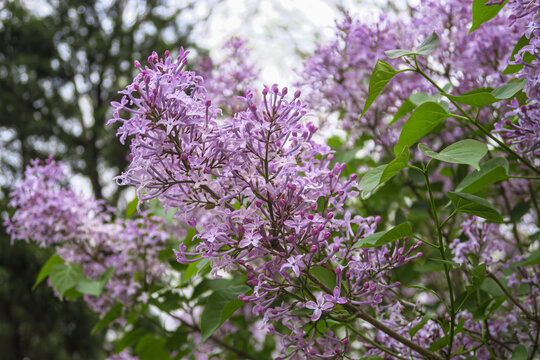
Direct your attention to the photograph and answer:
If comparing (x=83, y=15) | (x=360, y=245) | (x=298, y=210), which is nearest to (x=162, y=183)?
(x=298, y=210)

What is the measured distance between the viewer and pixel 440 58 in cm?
142

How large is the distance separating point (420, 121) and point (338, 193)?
0.19 m

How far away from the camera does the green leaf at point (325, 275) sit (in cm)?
78

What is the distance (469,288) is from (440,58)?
0.81 meters

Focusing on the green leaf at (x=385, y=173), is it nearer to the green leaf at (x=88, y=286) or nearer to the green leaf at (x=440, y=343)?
the green leaf at (x=440, y=343)

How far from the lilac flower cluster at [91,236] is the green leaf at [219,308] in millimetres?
696

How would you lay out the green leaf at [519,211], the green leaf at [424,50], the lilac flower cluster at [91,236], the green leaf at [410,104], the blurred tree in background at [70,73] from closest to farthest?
the green leaf at [424,50], the green leaf at [410,104], the green leaf at [519,211], the lilac flower cluster at [91,236], the blurred tree in background at [70,73]

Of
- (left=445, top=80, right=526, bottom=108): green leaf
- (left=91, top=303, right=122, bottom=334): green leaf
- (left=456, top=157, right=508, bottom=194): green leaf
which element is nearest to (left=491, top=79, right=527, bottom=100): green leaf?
(left=445, top=80, right=526, bottom=108): green leaf

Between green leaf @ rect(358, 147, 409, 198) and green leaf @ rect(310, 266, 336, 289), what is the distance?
0.54 ft

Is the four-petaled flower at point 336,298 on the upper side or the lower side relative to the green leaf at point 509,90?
lower

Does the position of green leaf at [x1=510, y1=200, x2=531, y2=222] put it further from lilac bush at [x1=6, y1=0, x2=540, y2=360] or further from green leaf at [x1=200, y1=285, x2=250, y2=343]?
green leaf at [x1=200, y1=285, x2=250, y2=343]

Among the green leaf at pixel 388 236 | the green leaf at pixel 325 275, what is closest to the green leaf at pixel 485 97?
the green leaf at pixel 388 236

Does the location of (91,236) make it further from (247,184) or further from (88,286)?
(247,184)

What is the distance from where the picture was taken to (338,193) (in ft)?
2.76
